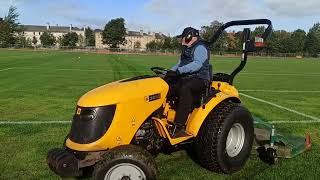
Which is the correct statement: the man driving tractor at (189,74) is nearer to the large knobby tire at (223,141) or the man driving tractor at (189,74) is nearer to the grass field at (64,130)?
the large knobby tire at (223,141)

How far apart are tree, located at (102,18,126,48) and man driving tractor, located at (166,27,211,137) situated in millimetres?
138225

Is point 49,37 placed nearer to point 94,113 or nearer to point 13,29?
point 13,29

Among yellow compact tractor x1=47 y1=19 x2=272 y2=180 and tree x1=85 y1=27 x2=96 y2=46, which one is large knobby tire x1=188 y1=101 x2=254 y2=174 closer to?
yellow compact tractor x1=47 y1=19 x2=272 y2=180

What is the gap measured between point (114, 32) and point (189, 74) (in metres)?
139

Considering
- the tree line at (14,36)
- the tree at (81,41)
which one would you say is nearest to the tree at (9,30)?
the tree line at (14,36)

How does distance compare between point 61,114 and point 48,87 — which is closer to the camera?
point 61,114

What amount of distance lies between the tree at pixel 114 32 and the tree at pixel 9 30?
28.0 m

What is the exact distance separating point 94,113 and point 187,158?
2.22m

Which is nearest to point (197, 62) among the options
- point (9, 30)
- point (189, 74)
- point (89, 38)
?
point (189, 74)

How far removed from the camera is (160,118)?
559cm

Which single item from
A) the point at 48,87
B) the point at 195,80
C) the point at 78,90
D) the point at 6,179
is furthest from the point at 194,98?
the point at 48,87

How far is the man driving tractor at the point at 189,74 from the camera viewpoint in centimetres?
558

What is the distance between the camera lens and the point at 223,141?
5738mm

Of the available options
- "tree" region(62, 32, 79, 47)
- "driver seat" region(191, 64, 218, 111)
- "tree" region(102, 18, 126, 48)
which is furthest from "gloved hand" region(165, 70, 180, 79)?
"tree" region(62, 32, 79, 47)
